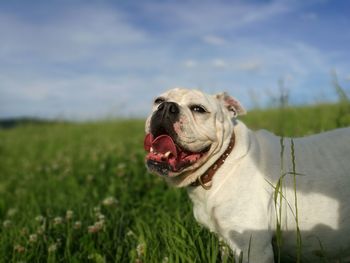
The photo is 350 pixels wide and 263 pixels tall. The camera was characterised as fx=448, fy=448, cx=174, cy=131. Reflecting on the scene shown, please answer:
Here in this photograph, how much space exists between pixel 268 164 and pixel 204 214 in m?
0.68

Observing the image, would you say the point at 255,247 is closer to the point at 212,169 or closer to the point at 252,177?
the point at 252,177

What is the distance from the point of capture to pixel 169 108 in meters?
3.75

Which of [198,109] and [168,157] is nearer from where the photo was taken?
[168,157]

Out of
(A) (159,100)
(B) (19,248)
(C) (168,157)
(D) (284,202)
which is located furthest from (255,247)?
(B) (19,248)

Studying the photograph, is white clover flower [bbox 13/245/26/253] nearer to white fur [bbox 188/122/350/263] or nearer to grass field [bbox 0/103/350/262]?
grass field [bbox 0/103/350/262]

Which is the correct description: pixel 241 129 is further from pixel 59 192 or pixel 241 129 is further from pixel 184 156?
pixel 59 192

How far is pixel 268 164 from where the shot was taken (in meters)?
3.62

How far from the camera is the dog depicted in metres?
3.41

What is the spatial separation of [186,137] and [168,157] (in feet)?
0.74

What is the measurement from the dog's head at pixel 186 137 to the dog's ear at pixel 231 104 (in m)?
0.17

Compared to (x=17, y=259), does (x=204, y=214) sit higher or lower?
higher

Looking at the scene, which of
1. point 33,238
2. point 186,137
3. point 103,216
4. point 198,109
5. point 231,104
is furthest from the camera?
point 103,216

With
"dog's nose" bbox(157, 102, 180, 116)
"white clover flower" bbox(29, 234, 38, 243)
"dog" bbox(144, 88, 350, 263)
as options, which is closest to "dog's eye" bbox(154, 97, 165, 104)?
"dog" bbox(144, 88, 350, 263)

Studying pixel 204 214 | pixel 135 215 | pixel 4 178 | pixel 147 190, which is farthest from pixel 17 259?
pixel 4 178
